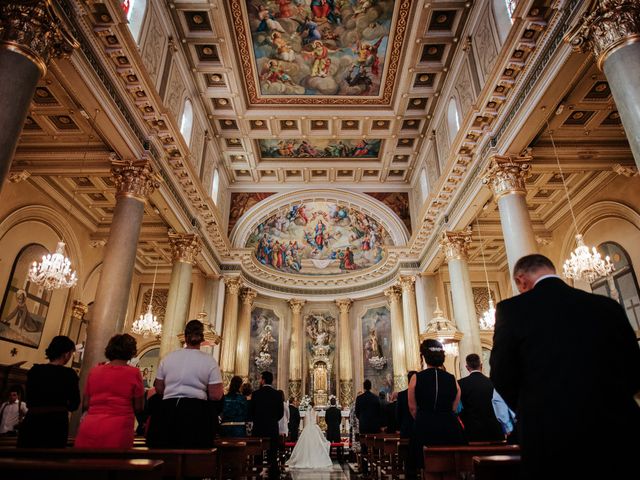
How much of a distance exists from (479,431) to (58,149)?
11.0 metres

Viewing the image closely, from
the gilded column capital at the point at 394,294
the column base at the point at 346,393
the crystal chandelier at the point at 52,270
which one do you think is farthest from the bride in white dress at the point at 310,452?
the column base at the point at 346,393

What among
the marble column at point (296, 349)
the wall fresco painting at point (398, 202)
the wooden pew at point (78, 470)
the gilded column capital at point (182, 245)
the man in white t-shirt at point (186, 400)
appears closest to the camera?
the wooden pew at point (78, 470)

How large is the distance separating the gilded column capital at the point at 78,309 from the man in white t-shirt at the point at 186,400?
1224 centimetres

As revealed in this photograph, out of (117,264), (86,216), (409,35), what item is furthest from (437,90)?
(86,216)

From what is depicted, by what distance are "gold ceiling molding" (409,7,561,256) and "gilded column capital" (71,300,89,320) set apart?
1231 centimetres

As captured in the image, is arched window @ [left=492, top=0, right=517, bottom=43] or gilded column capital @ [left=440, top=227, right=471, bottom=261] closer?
arched window @ [left=492, top=0, right=517, bottom=43]

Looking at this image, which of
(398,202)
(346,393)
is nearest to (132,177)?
(398,202)

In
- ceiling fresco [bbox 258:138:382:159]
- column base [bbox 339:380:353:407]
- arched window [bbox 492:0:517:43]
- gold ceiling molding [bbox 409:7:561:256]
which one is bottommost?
column base [bbox 339:380:353:407]

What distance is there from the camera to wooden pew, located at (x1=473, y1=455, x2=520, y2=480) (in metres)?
2.72

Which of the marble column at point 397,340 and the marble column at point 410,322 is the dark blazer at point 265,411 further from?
the marble column at point 397,340

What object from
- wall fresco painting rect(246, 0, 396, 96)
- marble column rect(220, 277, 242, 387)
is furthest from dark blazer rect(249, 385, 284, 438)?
wall fresco painting rect(246, 0, 396, 96)

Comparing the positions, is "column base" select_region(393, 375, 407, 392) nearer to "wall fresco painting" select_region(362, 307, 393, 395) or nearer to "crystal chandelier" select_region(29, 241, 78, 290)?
"wall fresco painting" select_region(362, 307, 393, 395)

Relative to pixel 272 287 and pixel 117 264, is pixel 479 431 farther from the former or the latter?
pixel 272 287

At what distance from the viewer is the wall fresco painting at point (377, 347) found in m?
20.4
